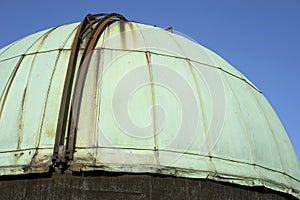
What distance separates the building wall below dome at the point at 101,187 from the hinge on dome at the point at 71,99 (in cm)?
25

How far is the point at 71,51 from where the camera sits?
808cm

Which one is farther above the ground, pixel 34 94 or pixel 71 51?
→ pixel 71 51

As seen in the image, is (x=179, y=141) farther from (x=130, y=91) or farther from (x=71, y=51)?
(x=71, y=51)

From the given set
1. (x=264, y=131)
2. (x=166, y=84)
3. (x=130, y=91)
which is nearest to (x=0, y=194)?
(x=130, y=91)

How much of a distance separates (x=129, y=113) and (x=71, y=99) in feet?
2.63

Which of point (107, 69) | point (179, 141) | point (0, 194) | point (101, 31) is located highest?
point (101, 31)

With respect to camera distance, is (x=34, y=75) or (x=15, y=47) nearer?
(x=34, y=75)

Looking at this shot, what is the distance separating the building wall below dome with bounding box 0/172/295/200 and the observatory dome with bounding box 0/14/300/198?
105 millimetres

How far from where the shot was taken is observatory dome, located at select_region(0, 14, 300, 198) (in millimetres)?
7227

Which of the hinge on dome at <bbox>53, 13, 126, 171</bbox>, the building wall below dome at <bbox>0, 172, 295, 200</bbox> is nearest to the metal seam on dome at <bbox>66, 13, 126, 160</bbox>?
the hinge on dome at <bbox>53, 13, 126, 171</bbox>

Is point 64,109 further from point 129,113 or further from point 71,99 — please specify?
point 129,113

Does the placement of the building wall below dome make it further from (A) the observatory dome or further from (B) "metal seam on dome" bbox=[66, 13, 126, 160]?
(B) "metal seam on dome" bbox=[66, 13, 126, 160]

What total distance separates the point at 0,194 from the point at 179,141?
2430 millimetres

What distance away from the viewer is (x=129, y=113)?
7512 millimetres
